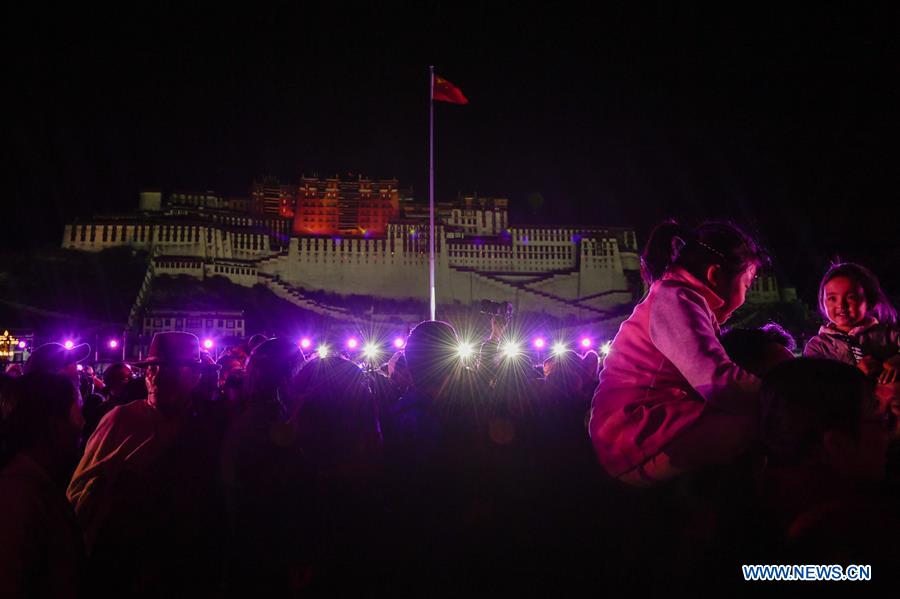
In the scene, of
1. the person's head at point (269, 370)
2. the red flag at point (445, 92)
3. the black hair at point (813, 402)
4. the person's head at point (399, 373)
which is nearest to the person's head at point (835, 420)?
the black hair at point (813, 402)

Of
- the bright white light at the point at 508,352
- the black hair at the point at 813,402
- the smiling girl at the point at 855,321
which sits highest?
the smiling girl at the point at 855,321

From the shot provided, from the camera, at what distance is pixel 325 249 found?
198ft

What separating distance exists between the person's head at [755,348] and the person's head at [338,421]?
167 cm

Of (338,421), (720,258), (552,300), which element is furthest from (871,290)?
(552,300)

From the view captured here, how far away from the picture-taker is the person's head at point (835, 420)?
137 centimetres

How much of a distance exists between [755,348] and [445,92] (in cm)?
2032

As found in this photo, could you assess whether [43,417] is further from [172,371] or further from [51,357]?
[51,357]

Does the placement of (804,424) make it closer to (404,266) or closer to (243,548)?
(243,548)

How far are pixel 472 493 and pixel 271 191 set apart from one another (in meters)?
76.0

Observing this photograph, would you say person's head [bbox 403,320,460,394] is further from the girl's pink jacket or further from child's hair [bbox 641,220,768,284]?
child's hair [bbox 641,220,768,284]

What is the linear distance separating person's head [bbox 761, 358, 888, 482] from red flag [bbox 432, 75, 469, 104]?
20579 millimetres

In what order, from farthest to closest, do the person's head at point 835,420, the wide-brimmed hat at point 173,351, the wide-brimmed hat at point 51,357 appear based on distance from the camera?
the wide-brimmed hat at point 51,357 → the wide-brimmed hat at point 173,351 → the person's head at point 835,420

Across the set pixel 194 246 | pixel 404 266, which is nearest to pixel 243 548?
pixel 404 266

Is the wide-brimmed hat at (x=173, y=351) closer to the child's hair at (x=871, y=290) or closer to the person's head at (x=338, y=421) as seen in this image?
the person's head at (x=338, y=421)
